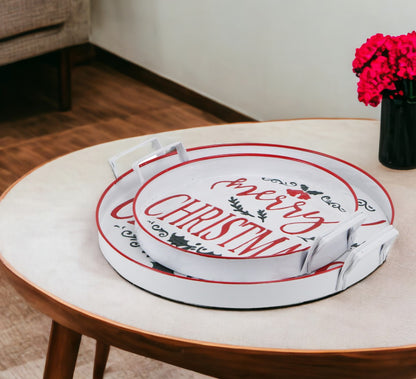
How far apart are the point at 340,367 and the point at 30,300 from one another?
14.3 inches

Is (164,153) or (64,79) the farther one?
(64,79)

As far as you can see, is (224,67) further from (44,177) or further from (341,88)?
(44,177)

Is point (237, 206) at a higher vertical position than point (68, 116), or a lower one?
higher

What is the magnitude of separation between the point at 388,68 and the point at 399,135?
11 cm

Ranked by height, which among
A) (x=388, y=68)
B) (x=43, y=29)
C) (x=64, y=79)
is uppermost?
(x=388, y=68)

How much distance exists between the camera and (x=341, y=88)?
88.4 inches

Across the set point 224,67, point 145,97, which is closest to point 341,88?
point 224,67

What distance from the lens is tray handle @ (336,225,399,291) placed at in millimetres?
776

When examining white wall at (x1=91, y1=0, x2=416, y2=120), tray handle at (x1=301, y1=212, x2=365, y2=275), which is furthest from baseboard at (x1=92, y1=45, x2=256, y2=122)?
tray handle at (x1=301, y1=212, x2=365, y2=275)

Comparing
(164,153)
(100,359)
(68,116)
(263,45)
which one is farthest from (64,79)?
(164,153)

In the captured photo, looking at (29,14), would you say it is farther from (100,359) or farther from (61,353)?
(61,353)

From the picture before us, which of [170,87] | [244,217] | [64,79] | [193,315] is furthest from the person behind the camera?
[170,87]

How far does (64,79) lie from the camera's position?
2822mm

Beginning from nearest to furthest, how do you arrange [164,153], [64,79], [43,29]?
[164,153]
[43,29]
[64,79]
